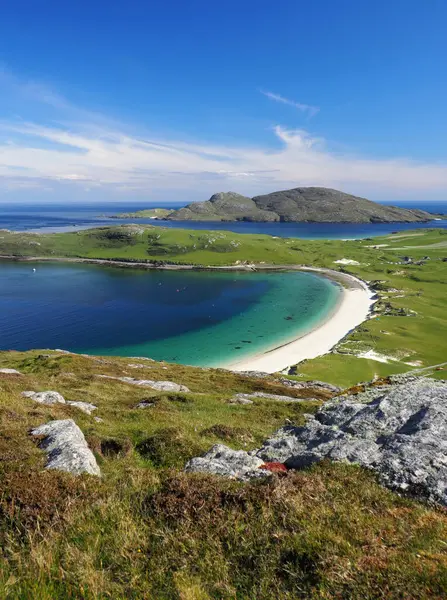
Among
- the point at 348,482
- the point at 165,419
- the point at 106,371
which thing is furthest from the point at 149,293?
the point at 348,482

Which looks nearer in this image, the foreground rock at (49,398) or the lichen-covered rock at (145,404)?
the foreground rock at (49,398)

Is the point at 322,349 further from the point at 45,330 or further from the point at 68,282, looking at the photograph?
the point at 68,282

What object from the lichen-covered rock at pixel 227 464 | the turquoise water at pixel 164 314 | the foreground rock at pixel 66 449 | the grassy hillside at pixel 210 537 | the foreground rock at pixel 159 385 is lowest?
the turquoise water at pixel 164 314

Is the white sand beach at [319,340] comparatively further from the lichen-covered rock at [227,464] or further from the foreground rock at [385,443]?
the lichen-covered rock at [227,464]

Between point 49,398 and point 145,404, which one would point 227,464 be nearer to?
point 145,404

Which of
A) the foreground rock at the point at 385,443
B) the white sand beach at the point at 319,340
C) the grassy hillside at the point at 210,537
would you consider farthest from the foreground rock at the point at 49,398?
Result: the white sand beach at the point at 319,340

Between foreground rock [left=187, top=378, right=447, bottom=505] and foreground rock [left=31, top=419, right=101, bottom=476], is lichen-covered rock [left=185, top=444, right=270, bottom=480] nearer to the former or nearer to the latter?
foreground rock [left=187, top=378, right=447, bottom=505]
